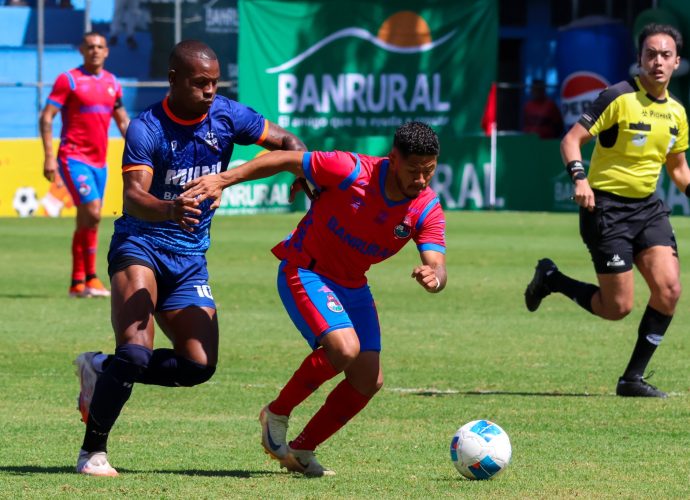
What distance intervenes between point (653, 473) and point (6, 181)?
20.4 meters

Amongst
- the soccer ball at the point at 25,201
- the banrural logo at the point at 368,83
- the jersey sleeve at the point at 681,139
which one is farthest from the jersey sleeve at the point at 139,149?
the banrural logo at the point at 368,83

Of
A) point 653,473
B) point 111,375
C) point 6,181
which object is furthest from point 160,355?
point 6,181

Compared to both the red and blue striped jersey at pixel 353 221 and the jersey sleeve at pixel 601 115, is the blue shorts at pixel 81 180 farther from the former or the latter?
the red and blue striped jersey at pixel 353 221

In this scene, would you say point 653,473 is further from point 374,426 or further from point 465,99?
point 465,99

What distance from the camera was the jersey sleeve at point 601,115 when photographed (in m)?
9.37

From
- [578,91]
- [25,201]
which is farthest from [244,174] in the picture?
[578,91]

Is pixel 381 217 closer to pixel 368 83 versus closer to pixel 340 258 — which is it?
pixel 340 258

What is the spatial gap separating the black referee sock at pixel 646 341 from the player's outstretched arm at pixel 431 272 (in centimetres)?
282

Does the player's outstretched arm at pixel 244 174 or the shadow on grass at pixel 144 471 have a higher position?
the player's outstretched arm at pixel 244 174

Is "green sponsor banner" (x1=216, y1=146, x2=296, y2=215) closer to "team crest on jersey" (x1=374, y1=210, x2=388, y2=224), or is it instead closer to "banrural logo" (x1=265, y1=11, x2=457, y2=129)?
"banrural logo" (x1=265, y1=11, x2=457, y2=129)

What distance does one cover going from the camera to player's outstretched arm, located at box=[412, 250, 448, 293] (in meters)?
6.69

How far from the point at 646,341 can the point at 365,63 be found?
20.4 metres

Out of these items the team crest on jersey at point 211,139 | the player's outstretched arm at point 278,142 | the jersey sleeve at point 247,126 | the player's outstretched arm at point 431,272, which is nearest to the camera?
the player's outstretched arm at point 431,272

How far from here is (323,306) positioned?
6.98 m
